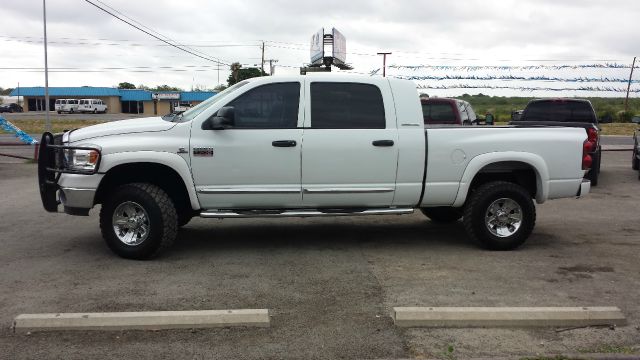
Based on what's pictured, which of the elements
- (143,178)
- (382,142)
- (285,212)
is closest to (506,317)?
(382,142)

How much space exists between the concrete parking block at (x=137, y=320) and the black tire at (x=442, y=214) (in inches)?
171

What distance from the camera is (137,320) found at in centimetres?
461

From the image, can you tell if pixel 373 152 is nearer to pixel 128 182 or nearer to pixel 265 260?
pixel 265 260

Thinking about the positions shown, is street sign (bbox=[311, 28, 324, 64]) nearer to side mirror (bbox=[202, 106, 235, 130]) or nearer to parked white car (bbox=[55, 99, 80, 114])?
side mirror (bbox=[202, 106, 235, 130])

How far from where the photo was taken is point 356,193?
677cm

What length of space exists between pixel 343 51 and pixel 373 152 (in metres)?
26.8

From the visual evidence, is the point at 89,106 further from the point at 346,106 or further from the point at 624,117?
the point at 346,106

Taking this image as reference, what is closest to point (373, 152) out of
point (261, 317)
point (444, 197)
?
point (444, 197)

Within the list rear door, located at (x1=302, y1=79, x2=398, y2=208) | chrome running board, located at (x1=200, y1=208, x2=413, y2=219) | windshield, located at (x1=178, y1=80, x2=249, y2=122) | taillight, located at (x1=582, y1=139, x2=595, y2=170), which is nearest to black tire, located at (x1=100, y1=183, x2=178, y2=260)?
chrome running board, located at (x1=200, y1=208, x2=413, y2=219)

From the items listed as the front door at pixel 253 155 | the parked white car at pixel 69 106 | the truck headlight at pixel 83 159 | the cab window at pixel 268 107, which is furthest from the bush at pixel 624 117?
the parked white car at pixel 69 106

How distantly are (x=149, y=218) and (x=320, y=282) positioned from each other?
6.53ft

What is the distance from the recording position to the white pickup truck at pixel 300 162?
255 inches

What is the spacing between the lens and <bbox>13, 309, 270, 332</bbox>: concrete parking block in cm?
457

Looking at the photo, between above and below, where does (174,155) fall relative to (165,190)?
above
